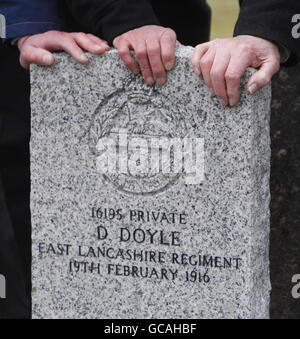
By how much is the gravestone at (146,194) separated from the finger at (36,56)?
0.04m

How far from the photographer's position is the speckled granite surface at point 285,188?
3.82m

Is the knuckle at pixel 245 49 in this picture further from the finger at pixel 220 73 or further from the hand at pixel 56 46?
the hand at pixel 56 46

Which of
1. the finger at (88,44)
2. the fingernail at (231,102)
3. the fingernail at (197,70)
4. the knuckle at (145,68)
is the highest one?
the finger at (88,44)

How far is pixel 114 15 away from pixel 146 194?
2.49ft

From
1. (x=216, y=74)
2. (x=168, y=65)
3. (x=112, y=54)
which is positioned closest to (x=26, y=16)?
(x=112, y=54)

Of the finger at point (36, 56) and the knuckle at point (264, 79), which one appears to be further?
the finger at point (36, 56)

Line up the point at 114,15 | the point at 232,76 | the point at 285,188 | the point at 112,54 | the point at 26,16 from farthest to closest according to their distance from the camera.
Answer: the point at 285,188, the point at 26,16, the point at 114,15, the point at 112,54, the point at 232,76

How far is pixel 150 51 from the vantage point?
2.89m

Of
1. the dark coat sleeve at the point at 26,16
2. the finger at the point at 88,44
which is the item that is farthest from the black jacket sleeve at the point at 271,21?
the dark coat sleeve at the point at 26,16

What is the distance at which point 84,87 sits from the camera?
307 cm

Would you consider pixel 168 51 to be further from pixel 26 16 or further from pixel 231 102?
pixel 26 16

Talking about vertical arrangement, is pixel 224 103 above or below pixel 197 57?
below

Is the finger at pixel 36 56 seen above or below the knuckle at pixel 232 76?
above
